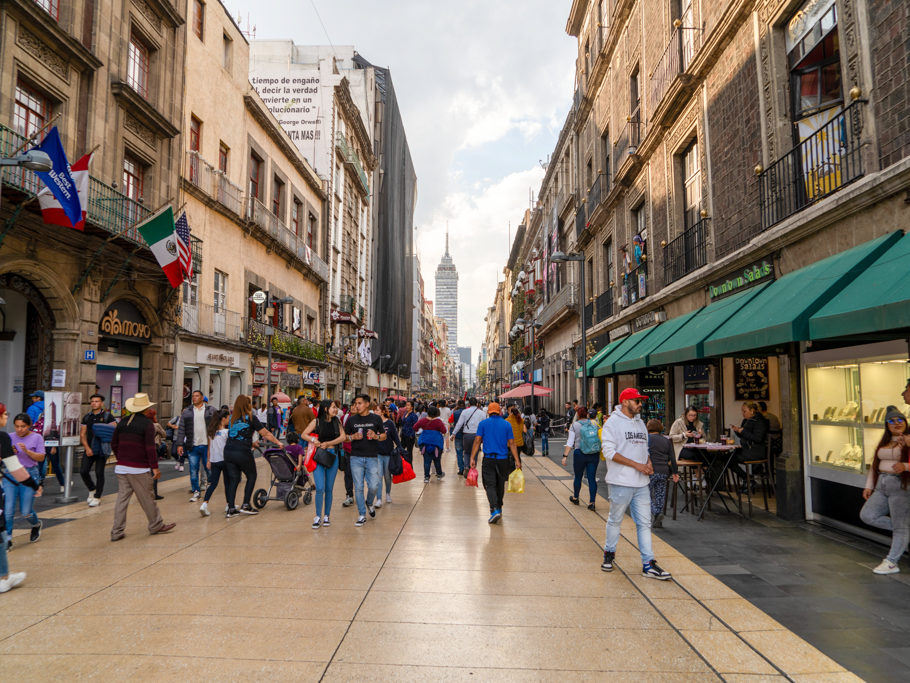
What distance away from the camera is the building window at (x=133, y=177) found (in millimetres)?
17491

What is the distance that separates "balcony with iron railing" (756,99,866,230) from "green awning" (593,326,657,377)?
5.86 meters

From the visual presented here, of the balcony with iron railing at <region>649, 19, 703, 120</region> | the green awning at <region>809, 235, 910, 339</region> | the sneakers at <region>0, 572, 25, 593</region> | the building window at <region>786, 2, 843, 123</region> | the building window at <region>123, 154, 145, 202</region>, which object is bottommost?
the sneakers at <region>0, 572, 25, 593</region>

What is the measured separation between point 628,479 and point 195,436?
798 cm

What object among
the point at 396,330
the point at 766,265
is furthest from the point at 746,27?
the point at 396,330

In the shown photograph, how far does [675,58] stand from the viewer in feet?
48.7

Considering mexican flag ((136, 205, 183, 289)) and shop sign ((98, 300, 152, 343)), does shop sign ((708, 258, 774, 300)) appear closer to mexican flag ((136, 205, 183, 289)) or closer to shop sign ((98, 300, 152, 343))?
mexican flag ((136, 205, 183, 289))

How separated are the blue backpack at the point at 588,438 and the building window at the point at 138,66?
16313mm

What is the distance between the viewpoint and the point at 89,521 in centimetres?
869

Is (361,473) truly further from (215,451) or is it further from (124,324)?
(124,324)

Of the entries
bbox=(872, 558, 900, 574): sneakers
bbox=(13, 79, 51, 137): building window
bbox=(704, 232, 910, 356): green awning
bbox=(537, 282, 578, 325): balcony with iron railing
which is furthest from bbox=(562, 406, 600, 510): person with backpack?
bbox=(537, 282, 578, 325): balcony with iron railing

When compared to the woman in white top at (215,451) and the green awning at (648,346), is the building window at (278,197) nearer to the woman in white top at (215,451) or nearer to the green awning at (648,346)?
the green awning at (648,346)

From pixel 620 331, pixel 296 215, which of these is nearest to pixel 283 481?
pixel 620 331

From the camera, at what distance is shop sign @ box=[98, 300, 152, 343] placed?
1634 cm

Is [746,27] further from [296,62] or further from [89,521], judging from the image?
[296,62]
